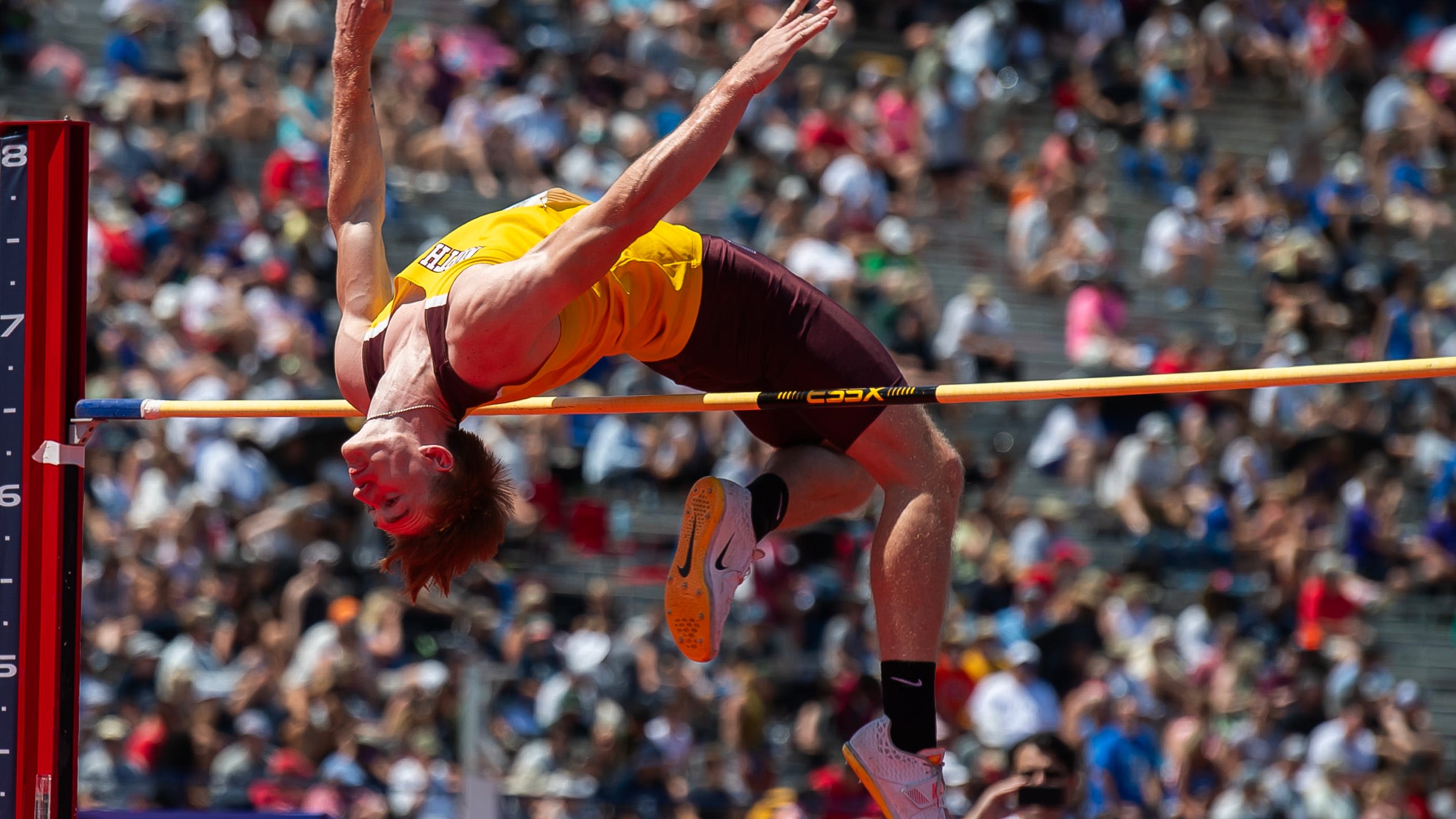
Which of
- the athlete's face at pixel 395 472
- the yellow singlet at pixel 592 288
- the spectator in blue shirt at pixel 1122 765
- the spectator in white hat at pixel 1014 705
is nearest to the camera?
the athlete's face at pixel 395 472

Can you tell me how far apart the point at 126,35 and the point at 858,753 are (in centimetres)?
876

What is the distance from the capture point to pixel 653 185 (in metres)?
4.32

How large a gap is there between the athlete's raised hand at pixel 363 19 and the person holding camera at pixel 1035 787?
270 cm

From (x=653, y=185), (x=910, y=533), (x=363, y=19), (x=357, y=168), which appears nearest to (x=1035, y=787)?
(x=910, y=533)

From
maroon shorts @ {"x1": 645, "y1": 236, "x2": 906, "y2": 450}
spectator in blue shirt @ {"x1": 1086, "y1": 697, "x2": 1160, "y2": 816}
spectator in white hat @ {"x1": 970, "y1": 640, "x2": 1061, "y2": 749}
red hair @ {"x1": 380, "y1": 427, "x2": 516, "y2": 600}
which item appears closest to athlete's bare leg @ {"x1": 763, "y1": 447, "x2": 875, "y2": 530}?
maroon shorts @ {"x1": 645, "y1": 236, "x2": 906, "y2": 450}

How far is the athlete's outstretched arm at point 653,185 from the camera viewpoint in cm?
431

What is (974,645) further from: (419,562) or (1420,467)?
(419,562)

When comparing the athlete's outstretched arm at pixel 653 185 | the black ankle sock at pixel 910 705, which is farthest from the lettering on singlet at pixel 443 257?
the black ankle sock at pixel 910 705

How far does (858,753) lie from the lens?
489 cm

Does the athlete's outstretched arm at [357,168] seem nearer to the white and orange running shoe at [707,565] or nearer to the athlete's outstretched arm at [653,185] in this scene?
the athlete's outstretched arm at [653,185]

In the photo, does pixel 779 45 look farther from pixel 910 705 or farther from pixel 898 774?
pixel 898 774

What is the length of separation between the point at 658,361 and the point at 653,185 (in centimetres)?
86

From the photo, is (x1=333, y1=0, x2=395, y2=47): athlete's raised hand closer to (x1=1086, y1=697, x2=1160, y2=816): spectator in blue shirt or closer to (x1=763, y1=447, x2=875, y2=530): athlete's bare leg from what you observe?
(x1=763, y1=447, x2=875, y2=530): athlete's bare leg

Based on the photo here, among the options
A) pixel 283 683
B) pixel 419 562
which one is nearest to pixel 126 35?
pixel 283 683
